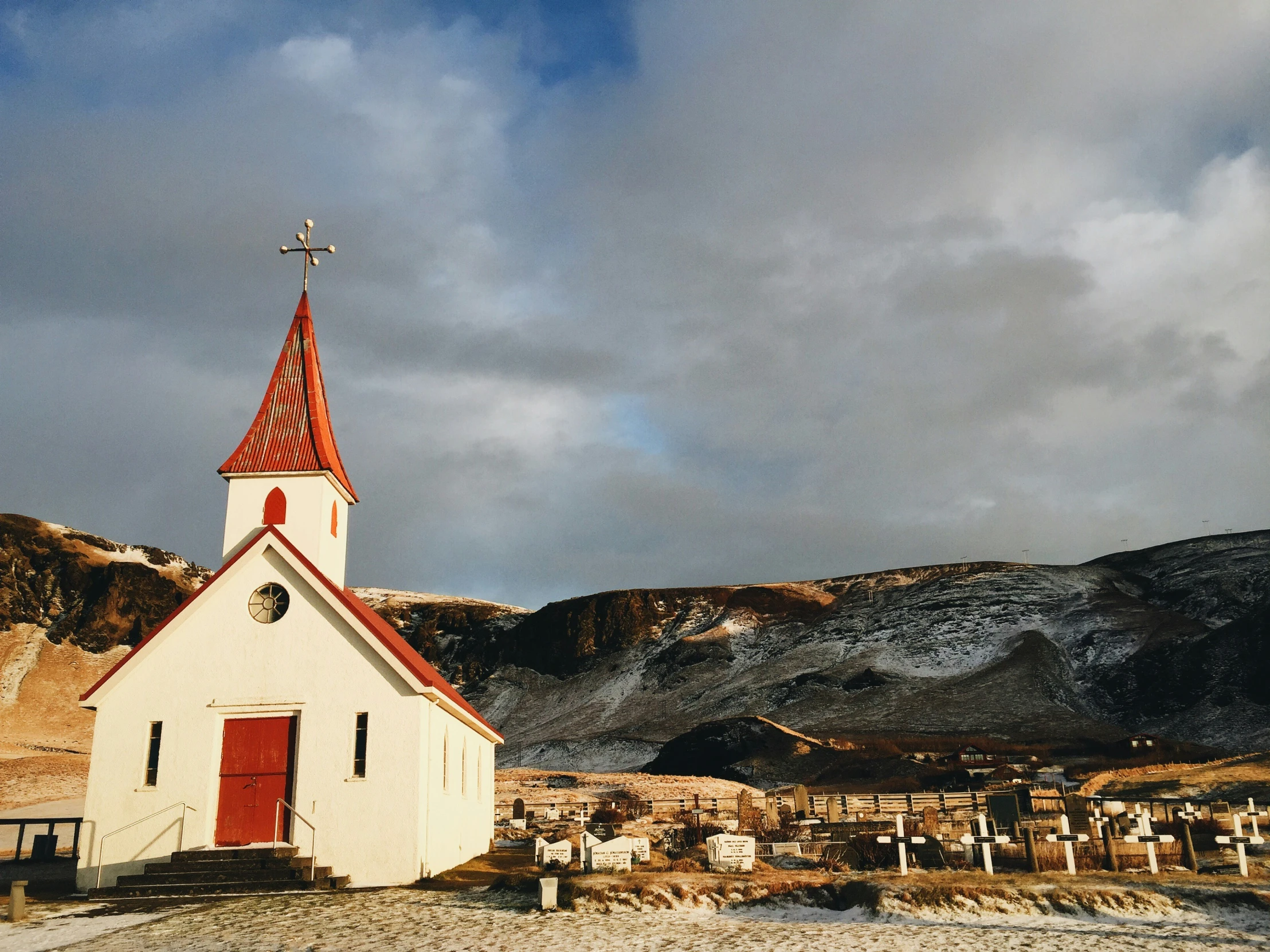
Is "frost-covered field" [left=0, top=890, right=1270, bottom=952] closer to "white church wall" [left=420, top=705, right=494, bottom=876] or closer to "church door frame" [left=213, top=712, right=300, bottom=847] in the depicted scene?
"church door frame" [left=213, top=712, right=300, bottom=847]

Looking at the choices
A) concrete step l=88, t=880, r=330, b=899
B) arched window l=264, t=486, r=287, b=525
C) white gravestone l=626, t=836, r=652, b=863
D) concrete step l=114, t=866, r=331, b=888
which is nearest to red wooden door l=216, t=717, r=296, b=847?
concrete step l=114, t=866, r=331, b=888

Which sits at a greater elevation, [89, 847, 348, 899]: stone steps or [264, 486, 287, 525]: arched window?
[264, 486, 287, 525]: arched window

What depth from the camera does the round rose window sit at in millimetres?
21266

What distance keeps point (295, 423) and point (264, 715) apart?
25.8 ft

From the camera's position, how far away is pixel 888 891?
1520 cm

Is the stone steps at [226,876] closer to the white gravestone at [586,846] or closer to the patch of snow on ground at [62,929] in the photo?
the patch of snow on ground at [62,929]

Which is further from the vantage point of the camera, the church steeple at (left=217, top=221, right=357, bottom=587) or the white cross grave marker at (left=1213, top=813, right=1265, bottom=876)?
the church steeple at (left=217, top=221, right=357, bottom=587)

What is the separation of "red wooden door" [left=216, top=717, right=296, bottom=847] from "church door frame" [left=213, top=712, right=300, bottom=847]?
11mm

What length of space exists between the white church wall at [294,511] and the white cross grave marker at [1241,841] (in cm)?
1868

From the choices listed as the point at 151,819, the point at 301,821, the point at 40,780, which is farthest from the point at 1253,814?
the point at 40,780

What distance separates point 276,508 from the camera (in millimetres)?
24547

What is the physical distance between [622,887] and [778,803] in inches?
842

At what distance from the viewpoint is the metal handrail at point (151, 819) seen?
19812 millimetres

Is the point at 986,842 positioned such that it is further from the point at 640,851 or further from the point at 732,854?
the point at 640,851
